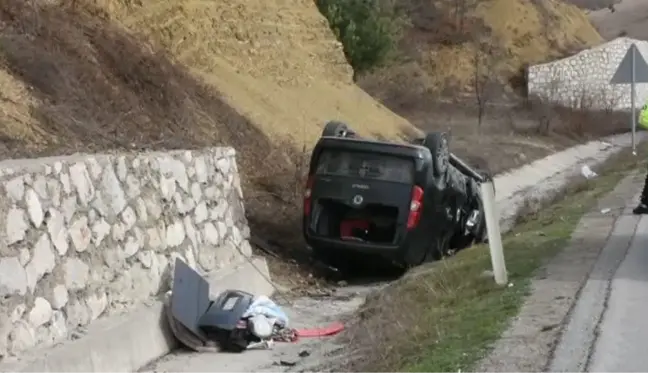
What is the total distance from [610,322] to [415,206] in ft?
23.4

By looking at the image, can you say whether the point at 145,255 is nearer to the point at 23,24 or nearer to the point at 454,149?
the point at 23,24

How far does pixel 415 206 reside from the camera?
607 inches

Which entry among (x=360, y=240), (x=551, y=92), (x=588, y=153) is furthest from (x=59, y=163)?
(x=551, y=92)

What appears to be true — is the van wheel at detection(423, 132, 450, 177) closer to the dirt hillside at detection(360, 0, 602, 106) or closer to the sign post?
the sign post

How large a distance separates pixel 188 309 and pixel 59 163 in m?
1.96

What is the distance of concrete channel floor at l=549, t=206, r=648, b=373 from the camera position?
23.7ft

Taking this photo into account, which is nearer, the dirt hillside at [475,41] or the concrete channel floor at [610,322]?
the concrete channel floor at [610,322]

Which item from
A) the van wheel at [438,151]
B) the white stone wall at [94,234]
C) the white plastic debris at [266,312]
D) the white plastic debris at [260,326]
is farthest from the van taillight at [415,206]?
the white plastic debris at [260,326]

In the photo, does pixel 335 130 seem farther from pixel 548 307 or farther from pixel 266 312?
pixel 548 307

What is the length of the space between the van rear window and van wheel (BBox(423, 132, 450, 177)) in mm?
614

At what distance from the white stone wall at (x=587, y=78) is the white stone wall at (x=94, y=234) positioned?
1818 inches

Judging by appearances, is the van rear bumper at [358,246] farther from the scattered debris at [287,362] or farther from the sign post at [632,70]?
the sign post at [632,70]

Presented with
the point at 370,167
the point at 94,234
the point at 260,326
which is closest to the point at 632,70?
the point at 370,167

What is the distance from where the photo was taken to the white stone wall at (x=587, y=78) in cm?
5844
